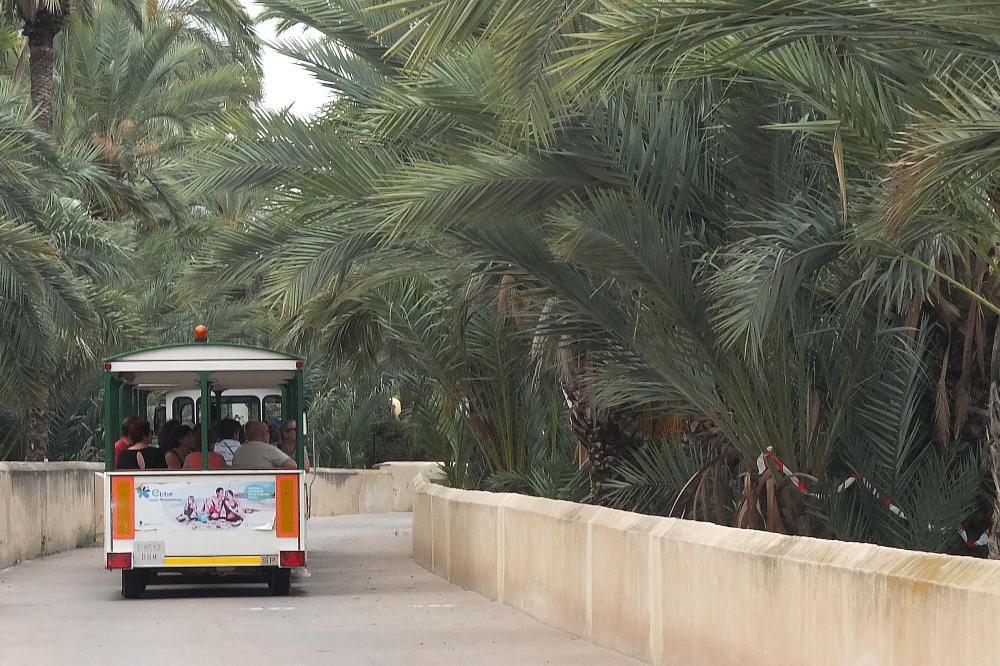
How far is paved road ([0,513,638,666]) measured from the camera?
11.1 meters

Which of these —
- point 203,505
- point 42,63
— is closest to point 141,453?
point 203,505

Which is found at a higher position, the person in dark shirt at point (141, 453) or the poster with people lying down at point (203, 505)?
the person in dark shirt at point (141, 453)

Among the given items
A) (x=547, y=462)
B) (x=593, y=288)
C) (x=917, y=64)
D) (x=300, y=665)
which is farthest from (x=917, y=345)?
(x=547, y=462)

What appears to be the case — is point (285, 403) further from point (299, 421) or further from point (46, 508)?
point (46, 508)

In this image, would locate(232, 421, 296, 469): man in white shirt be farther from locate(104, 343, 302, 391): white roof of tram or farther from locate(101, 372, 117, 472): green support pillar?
locate(101, 372, 117, 472): green support pillar

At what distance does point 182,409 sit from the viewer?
18625 millimetres

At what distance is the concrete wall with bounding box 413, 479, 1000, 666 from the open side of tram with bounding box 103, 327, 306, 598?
1.93m

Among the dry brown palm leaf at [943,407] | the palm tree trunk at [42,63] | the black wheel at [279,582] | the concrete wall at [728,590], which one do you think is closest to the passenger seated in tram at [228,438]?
the black wheel at [279,582]

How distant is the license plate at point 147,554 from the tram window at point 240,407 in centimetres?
270

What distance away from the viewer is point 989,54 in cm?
705

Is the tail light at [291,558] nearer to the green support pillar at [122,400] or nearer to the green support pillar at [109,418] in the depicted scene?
the green support pillar at [109,418]

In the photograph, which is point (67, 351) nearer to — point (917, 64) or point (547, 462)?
point (547, 462)

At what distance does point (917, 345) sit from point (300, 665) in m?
5.38

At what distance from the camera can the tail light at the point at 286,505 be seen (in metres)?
15.6
